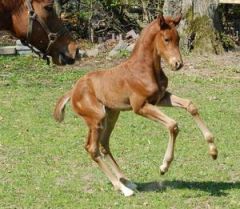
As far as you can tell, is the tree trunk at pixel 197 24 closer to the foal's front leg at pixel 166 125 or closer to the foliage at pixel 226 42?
the foliage at pixel 226 42

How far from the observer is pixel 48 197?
571 cm

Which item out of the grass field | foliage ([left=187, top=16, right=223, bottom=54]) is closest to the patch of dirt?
foliage ([left=187, top=16, right=223, bottom=54])

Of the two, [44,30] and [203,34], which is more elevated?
[44,30]

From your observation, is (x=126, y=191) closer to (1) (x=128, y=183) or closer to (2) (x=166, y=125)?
(1) (x=128, y=183)

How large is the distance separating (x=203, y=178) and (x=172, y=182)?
34 centimetres

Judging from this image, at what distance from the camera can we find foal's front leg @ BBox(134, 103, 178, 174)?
5.35 meters

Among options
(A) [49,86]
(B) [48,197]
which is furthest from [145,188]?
(A) [49,86]

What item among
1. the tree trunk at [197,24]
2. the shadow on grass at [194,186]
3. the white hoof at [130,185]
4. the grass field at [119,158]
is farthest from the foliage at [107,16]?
the white hoof at [130,185]

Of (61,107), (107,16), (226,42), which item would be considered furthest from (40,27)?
(107,16)

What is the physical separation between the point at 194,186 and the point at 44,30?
2.05 meters

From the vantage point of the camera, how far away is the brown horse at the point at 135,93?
5473 millimetres

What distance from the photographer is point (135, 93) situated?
5.55 metres

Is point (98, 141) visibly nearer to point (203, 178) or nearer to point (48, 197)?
point (48, 197)

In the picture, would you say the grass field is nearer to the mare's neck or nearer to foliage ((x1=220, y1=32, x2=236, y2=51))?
the mare's neck
